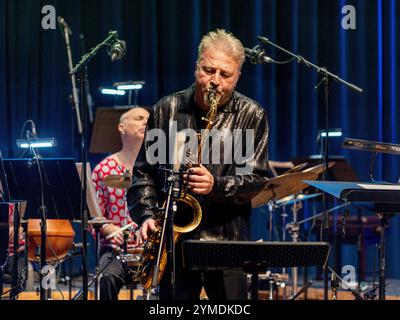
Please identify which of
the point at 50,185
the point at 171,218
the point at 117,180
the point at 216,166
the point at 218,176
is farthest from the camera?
the point at 117,180

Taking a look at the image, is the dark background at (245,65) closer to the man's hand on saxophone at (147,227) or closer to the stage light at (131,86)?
the stage light at (131,86)

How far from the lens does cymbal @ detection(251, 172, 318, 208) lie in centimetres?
506

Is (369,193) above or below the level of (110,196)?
above

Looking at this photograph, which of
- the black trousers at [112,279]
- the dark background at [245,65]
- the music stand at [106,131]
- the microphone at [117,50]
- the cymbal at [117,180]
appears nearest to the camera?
the microphone at [117,50]

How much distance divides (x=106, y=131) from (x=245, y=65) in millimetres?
2441

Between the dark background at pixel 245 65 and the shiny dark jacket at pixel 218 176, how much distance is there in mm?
4718

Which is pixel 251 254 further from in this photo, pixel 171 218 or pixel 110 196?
pixel 110 196

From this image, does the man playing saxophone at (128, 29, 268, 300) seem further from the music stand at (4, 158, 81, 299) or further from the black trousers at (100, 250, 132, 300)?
the black trousers at (100, 250, 132, 300)

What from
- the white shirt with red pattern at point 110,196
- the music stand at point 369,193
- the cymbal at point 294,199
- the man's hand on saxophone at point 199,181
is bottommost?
the cymbal at point 294,199

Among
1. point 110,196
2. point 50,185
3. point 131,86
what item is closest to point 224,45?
point 50,185

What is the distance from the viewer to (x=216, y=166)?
10.8ft

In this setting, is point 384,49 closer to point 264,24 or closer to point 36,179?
point 264,24

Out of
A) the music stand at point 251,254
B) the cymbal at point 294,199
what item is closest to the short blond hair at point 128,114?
the cymbal at point 294,199

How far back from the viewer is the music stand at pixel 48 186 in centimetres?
469
